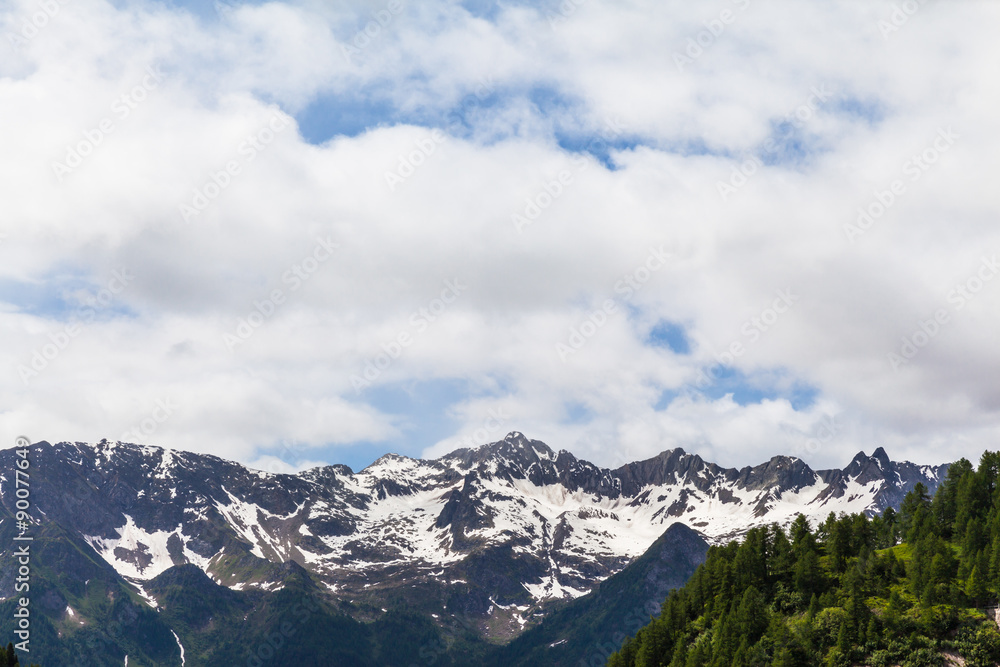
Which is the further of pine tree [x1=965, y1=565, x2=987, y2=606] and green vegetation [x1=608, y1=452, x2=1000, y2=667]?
pine tree [x1=965, y1=565, x2=987, y2=606]

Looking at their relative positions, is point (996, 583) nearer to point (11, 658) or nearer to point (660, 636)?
point (660, 636)

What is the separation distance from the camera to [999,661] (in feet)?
468

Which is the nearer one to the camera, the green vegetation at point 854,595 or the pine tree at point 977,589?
the green vegetation at point 854,595

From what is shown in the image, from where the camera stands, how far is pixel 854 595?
159 m

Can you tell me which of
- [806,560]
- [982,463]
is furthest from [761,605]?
[982,463]

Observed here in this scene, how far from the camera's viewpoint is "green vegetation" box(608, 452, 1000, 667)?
150750 mm

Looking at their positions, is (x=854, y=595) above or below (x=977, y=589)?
below

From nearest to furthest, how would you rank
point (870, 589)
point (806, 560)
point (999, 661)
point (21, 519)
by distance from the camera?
point (999, 661), point (870, 589), point (806, 560), point (21, 519)

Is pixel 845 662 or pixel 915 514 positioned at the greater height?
pixel 915 514

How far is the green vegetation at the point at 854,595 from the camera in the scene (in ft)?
495

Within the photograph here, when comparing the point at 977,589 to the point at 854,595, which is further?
the point at 854,595

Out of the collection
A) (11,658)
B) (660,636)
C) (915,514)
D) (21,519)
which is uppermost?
(915,514)

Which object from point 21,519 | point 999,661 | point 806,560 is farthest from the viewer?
point 21,519

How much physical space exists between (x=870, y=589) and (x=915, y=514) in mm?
38614
